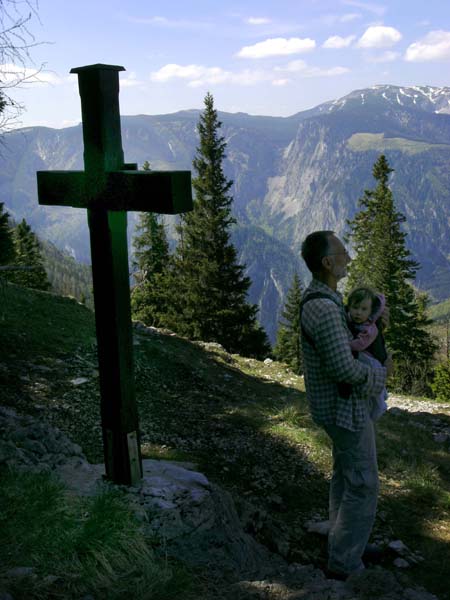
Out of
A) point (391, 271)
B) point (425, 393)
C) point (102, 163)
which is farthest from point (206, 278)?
point (102, 163)

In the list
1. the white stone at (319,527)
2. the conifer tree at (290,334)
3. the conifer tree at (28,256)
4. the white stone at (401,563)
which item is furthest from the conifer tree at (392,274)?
the white stone at (401,563)

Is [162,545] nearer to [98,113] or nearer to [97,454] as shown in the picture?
[97,454]

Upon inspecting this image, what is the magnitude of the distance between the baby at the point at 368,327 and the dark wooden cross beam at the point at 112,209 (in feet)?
4.63

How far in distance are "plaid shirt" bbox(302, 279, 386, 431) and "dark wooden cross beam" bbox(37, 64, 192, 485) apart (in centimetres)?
120

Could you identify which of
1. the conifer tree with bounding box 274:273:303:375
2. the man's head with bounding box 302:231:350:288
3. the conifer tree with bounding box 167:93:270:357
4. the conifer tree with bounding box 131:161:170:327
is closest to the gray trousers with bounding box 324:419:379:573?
the man's head with bounding box 302:231:350:288

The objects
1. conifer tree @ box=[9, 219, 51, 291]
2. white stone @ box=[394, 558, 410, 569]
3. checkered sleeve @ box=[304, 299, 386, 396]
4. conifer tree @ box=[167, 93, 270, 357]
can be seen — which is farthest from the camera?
conifer tree @ box=[9, 219, 51, 291]

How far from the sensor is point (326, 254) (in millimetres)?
3928

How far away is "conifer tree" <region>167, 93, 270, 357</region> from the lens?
27.4 metres

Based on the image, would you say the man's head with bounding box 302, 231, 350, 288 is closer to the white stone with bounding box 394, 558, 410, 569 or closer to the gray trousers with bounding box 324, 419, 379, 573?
the gray trousers with bounding box 324, 419, 379, 573

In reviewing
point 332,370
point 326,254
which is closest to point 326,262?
point 326,254

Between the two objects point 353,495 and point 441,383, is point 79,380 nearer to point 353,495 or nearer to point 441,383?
point 353,495

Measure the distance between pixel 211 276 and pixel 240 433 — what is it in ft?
67.9

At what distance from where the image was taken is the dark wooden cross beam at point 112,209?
3.91 m

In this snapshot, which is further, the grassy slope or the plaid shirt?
the grassy slope
